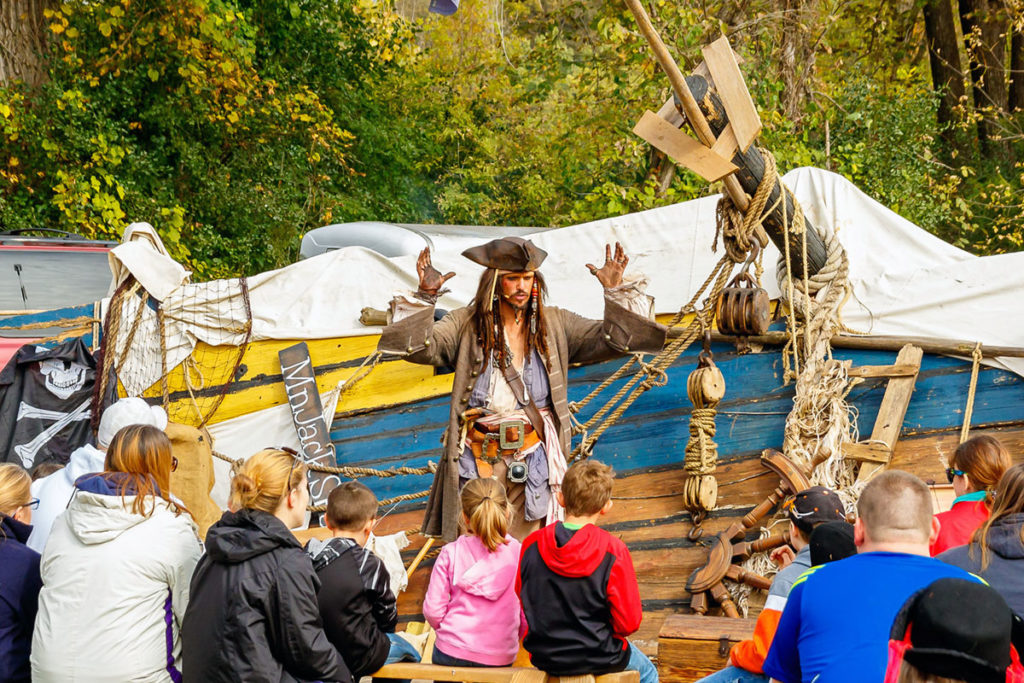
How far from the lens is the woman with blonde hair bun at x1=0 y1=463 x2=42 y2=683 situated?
10.1 feet

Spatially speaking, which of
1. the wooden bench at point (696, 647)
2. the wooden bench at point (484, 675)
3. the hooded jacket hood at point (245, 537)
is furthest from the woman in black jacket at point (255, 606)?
the wooden bench at point (696, 647)

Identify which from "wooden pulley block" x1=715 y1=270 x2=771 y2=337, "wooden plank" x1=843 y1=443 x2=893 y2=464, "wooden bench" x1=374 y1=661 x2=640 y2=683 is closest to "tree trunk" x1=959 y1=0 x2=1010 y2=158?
"wooden pulley block" x1=715 y1=270 x2=771 y2=337

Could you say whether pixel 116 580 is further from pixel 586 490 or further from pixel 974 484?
pixel 974 484

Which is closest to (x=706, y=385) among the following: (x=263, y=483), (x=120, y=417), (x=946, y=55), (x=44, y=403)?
(x=263, y=483)

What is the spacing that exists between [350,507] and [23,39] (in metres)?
10.1

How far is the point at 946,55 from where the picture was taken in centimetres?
1119

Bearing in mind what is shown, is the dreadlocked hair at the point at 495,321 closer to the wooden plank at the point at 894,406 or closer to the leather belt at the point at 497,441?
the leather belt at the point at 497,441

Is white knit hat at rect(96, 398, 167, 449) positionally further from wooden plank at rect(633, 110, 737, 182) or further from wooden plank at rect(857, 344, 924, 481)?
wooden plank at rect(857, 344, 924, 481)

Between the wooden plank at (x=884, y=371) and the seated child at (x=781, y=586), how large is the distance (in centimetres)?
157

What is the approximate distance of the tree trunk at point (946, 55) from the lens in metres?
11.0

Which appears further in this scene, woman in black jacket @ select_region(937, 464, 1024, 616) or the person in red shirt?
the person in red shirt

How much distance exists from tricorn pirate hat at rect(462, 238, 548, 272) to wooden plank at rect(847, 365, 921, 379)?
155 centimetres

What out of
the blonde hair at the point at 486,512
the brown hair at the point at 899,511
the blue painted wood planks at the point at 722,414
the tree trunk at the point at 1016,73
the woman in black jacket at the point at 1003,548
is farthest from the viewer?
the tree trunk at the point at 1016,73

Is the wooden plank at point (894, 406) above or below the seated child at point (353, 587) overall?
above
